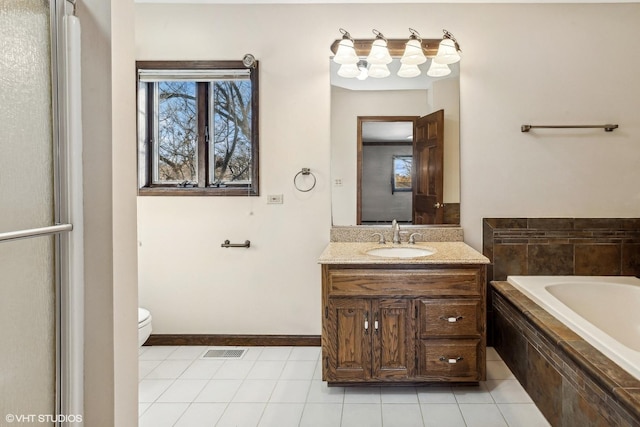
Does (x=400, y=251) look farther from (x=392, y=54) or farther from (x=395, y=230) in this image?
(x=392, y=54)

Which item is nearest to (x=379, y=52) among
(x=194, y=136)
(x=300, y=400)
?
(x=194, y=136)

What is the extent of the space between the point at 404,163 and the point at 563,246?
1.29 metres

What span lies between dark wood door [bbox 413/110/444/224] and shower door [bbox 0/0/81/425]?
2193 millimetres

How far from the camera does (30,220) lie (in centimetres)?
87

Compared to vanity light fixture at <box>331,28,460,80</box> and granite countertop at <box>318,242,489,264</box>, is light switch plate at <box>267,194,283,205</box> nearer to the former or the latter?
granite countertop at <box>318,242,489,264</box>

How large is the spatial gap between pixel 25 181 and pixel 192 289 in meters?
2.09

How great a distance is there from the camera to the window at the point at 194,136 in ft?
9.19

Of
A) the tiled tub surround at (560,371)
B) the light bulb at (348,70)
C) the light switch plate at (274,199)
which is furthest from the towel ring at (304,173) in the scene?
the tiled tub surround at (560,371)

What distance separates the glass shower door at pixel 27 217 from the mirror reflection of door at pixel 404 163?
2.02 m

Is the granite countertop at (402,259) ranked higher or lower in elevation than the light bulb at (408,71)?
lower

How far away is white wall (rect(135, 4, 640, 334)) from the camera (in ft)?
8.63

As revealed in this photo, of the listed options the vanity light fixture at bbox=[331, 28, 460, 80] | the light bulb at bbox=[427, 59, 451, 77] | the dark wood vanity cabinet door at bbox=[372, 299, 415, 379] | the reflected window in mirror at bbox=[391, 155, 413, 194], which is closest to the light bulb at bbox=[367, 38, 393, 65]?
the vanity light fixture at bbox=[331, 28, 460, 80]

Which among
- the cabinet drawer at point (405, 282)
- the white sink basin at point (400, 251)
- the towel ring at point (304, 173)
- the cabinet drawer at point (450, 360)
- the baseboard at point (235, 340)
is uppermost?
the towel ring at point (304, 173)

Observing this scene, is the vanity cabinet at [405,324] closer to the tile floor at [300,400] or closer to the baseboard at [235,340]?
the tile floor at [300,400]
